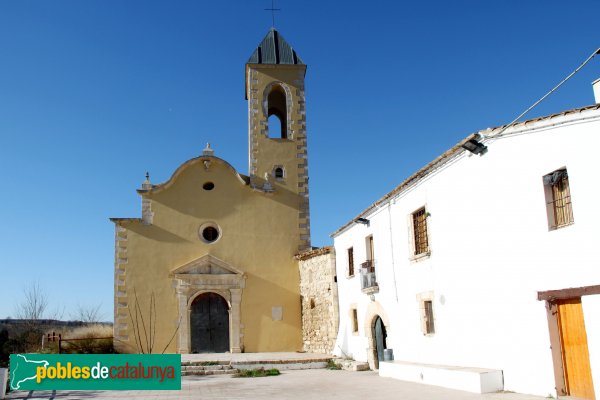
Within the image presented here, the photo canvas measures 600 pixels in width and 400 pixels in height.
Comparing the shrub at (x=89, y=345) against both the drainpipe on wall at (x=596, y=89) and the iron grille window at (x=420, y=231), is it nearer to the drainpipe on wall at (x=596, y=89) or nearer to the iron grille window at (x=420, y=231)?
the iron grille window at (x=420, y=231)

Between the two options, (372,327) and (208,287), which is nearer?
(372,327)

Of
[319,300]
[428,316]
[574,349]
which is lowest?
[574,349]

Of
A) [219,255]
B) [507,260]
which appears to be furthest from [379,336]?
[219,255]

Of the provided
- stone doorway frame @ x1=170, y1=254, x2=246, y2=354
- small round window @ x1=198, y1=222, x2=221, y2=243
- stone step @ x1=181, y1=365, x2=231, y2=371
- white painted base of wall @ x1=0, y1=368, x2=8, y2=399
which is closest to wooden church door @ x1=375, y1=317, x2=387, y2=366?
stone step @ x1=181, y1=365, x2=231, y2=371

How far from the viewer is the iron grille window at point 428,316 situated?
488 inches

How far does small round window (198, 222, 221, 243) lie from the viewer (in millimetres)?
19984

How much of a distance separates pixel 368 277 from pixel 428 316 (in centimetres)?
297

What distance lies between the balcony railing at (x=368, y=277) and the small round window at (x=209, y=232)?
639cm

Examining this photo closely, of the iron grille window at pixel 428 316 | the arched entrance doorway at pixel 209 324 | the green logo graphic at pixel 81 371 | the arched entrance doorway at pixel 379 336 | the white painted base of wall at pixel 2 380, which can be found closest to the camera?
the white painted base of wall at pixel 2 380

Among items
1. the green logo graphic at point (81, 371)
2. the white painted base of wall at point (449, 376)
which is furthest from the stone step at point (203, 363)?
the white painted base of wall at point (449, 376)

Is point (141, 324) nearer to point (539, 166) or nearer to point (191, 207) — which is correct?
point (191, 207)

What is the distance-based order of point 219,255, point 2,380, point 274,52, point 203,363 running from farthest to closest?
1. point 274,52
2. point 219,255
3. point 203,363
4. point 2,380

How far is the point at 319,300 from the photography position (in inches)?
754

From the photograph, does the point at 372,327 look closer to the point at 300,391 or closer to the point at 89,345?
the point at 300,391
